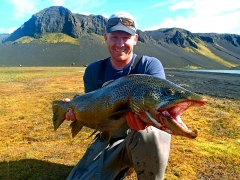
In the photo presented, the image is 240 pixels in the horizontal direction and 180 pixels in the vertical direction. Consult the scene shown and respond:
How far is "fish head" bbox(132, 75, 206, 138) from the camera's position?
296cm

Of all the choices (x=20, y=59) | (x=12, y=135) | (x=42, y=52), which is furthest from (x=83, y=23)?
(x=12, y=135)

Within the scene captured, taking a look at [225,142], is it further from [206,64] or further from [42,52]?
[206,64]

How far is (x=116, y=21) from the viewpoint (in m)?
4.79

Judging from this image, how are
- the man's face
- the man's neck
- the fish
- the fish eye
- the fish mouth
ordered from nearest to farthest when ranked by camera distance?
1. the fish mouth
2. the fish
3. the fish eye
4. the man's face
5. the man's neck

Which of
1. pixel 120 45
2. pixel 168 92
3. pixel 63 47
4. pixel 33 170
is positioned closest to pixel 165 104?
pixel 168 92

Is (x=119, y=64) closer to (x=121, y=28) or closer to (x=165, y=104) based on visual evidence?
(x=121, y=28)

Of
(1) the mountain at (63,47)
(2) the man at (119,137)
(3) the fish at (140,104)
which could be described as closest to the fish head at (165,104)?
(3) the fish at (140,104)

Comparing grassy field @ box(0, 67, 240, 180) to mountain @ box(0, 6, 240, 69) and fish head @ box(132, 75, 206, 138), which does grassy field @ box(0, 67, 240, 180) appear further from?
mountain @ box(0, 6, 240, 69)

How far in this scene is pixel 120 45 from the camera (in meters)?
4.77

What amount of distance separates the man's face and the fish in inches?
35.2

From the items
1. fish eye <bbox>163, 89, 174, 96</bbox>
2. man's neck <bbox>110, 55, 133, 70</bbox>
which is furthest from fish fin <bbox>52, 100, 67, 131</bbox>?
fish eye <bbox>163, 89, 174, 96</bbox>

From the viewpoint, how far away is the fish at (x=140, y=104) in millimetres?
3049

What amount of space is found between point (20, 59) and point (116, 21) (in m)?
141

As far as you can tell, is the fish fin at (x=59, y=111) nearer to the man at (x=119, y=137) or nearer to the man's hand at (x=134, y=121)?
the man at (x=119, y=137)
